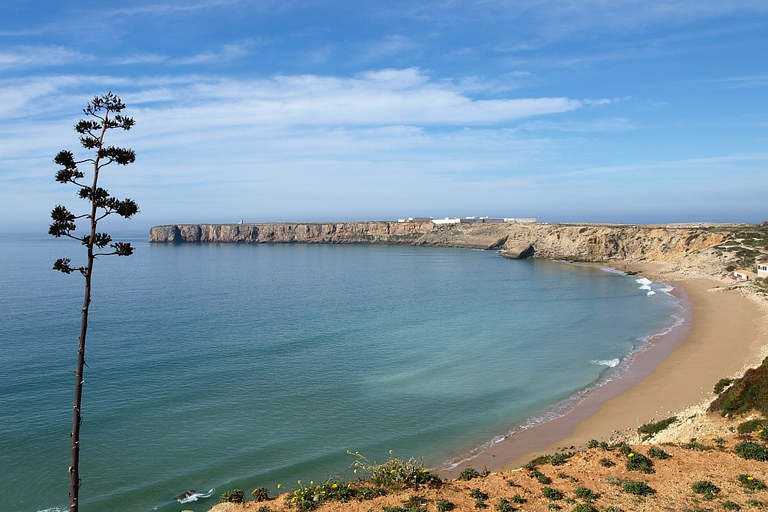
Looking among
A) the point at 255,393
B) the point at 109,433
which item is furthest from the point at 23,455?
the point at 255,393

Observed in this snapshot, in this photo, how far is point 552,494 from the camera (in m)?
11.6

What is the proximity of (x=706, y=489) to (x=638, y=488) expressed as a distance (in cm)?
143

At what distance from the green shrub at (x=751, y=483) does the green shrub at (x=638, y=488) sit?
203 cm

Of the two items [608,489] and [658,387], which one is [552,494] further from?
[658,387]

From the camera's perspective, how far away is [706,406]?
19.4 meters

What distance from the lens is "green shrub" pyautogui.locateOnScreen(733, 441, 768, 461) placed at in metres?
13.0

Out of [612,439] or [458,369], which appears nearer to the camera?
[612,439]

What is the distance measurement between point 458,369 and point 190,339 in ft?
60.9

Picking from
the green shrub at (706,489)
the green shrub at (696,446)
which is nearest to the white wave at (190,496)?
the green shrub at (706,489)

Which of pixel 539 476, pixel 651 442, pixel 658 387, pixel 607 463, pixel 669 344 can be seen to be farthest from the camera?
pixel 669 344

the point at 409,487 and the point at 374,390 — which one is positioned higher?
the point at 409,487

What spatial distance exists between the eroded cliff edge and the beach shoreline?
3405cm

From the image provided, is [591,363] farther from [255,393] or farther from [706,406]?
[255,393]

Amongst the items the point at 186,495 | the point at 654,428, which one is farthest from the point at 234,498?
the point at 654,428
